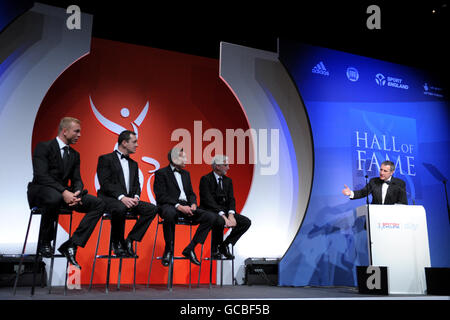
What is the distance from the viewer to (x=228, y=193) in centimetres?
502

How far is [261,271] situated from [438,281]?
2167mm

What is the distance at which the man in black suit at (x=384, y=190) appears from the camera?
203 inches

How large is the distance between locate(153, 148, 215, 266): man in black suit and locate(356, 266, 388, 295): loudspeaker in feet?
5.31

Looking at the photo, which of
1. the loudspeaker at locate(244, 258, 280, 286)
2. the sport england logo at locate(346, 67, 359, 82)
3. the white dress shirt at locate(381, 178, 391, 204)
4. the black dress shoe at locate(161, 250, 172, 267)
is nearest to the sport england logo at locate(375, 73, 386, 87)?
the sport england logo at locate(346, 67, 359, 82)

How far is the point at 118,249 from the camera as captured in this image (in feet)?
12.5

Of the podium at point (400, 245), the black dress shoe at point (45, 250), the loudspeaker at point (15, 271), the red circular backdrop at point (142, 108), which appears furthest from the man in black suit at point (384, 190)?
the loudspeaker at point (15, 271)

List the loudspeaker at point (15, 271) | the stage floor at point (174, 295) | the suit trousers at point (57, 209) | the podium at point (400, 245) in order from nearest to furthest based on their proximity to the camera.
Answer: the stage floor at point (174, 295) → the suit trousers at point (57, 209) → the podium at point (400, 245) → the loudspeaker at point (15, 271)

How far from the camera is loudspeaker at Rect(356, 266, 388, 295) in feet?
12.4

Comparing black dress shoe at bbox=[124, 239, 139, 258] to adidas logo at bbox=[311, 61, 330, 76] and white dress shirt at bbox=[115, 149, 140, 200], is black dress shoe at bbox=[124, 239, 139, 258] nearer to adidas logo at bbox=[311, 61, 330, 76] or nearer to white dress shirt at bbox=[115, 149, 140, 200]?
white dress shirt at bbox=[115, 149, 140, 200]

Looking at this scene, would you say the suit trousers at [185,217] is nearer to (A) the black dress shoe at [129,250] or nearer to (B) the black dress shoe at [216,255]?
(B) the black dress shoe at [216,255]

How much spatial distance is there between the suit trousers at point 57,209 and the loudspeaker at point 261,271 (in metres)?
2.35
